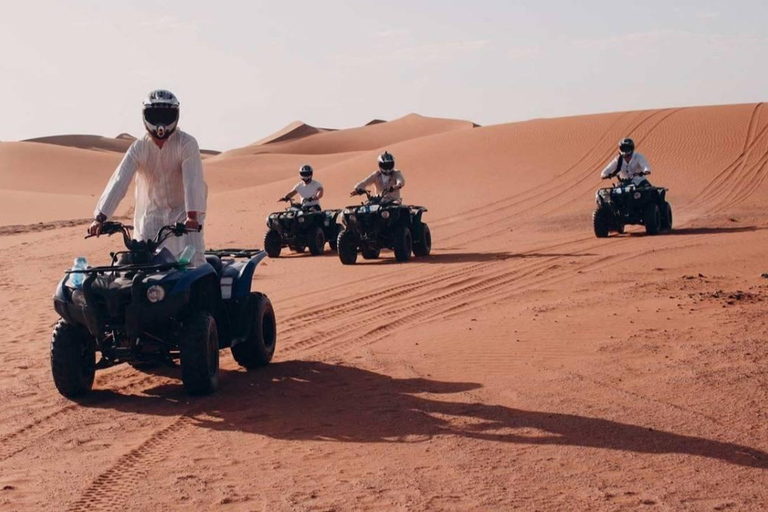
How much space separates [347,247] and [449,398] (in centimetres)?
1037

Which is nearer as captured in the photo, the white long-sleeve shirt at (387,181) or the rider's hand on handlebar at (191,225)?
the rider's hand on handlebar at (191,225)

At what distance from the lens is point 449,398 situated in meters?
7.47

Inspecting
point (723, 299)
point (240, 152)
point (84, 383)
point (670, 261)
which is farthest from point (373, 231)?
point (240, 152)

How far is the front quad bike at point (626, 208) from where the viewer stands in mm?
20031

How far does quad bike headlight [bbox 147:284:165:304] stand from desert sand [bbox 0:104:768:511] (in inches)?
28.3

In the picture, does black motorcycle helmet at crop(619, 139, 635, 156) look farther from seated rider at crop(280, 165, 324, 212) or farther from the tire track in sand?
the tire track in sand

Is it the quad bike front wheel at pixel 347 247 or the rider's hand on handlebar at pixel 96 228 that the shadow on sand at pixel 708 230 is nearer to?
the quad bike front wheel at pixel 347 247

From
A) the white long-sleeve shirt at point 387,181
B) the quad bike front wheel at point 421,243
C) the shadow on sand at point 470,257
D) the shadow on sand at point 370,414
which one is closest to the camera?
the shadow on sand at point 370,414

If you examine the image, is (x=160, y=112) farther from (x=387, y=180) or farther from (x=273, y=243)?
(x=273, y=243)

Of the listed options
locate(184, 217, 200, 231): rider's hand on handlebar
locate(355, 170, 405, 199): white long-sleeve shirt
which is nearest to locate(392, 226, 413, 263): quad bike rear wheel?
locate(355, 170, 405, 199): white long-sleeve shirt

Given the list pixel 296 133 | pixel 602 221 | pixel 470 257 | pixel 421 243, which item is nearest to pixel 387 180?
pixel 421 243

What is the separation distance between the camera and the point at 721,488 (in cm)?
532

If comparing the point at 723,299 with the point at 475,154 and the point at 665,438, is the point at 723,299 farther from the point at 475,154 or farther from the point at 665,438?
the point at 475,154

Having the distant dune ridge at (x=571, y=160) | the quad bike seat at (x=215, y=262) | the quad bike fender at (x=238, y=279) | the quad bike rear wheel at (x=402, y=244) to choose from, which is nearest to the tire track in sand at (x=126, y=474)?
the quad bike fender at (x=238, y=279)
